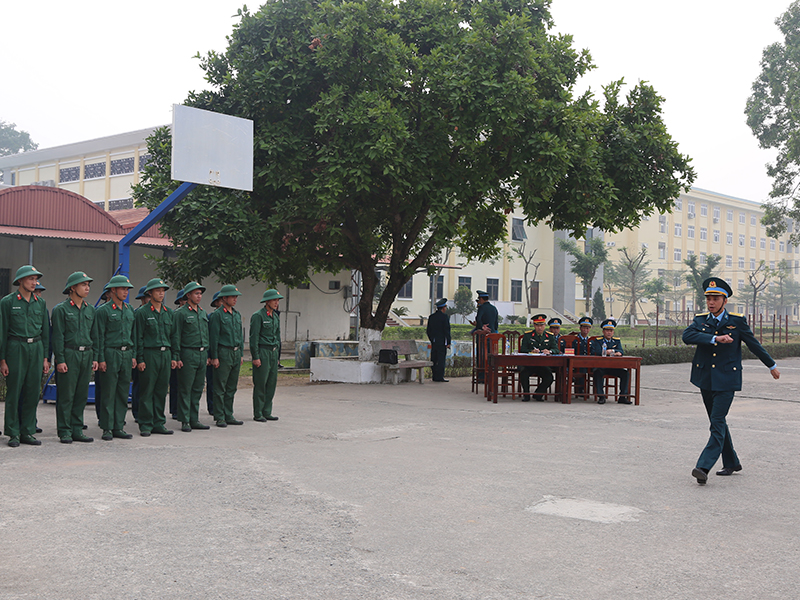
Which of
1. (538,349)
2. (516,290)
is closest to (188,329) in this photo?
(538,349)

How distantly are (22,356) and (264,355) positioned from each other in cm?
322

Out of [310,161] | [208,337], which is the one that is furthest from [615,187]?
[208,337]

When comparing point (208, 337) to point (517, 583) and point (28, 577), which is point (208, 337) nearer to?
point (28, 577)

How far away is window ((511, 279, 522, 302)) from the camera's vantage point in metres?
55.2

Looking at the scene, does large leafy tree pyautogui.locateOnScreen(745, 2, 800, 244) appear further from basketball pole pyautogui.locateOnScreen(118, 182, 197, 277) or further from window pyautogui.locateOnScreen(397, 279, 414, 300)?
basketball pole pyautogui.locateOnScreen(118, 182, 197, 277)

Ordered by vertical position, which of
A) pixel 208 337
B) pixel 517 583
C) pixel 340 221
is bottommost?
pixel 517 583

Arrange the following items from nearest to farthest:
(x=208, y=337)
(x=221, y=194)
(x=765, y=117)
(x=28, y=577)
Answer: (x=28, y=577) < (x=208, y=337) < (x=221, y=194) < (x=765, y=117)

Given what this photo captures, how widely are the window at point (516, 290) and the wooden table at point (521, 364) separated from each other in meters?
40.9

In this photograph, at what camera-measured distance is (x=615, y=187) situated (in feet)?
50.9

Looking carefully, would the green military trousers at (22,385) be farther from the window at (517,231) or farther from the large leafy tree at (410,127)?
the window at (517,231)

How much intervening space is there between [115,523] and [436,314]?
477 inches

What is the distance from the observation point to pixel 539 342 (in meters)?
14.5

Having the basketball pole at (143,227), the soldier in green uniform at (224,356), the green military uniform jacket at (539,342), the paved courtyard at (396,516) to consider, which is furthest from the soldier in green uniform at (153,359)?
the green military uniform jacket at (539,342)

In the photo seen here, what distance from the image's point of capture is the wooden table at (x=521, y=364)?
45.2 ft
